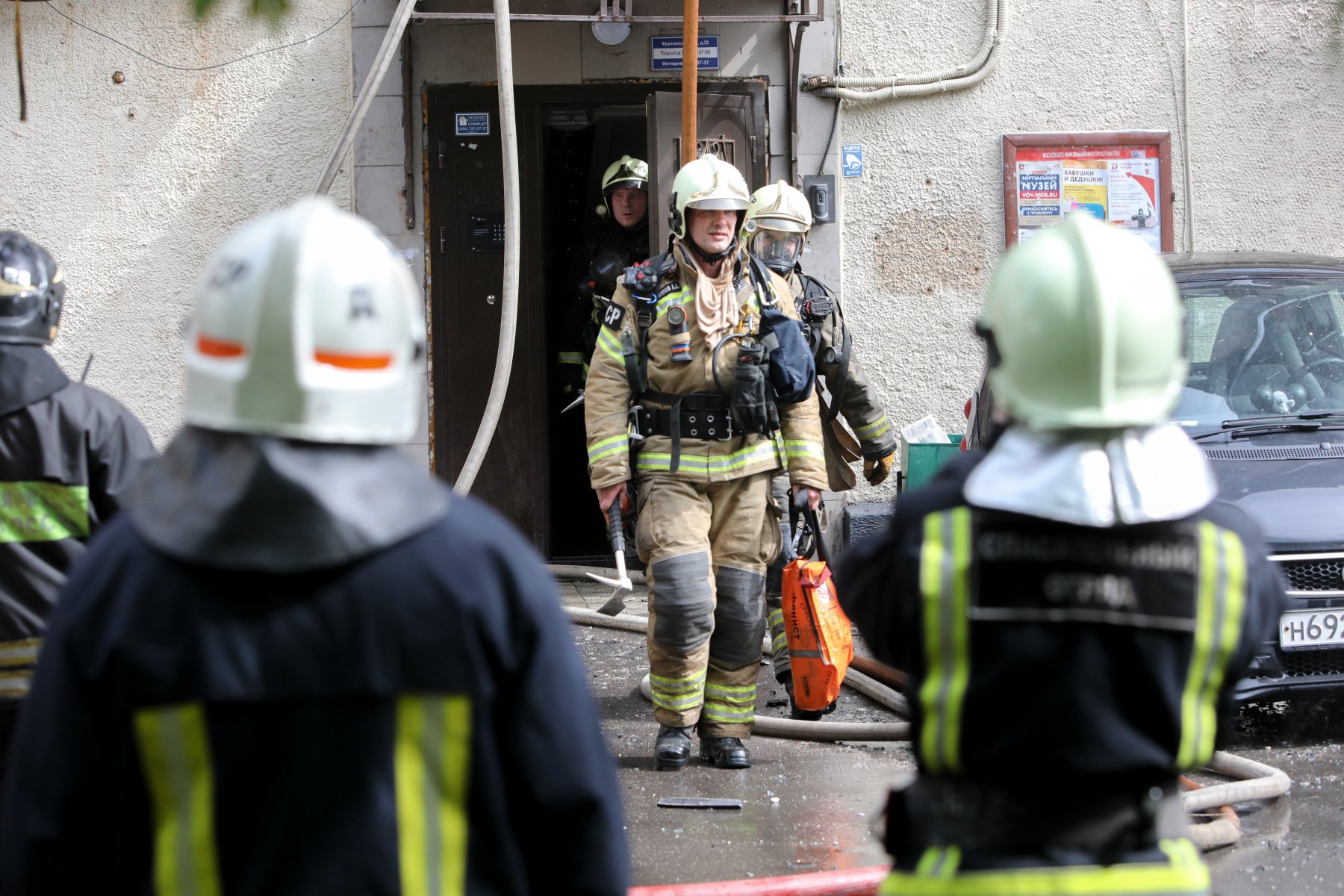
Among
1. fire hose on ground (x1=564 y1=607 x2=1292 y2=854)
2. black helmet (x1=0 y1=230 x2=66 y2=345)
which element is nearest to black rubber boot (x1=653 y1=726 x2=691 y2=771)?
fire hose on ground (x1=564 y1=607 x2=1292 y2=854)

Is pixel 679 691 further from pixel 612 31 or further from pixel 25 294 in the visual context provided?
pixel 612 31

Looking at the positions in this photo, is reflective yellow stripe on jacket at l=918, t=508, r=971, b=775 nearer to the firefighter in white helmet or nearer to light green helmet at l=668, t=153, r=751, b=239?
the firefighter in white helmet

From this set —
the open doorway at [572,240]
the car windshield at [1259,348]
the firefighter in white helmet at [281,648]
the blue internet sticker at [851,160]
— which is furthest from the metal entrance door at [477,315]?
the firefighter in white helmet at [281,648]

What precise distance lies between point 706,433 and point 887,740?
4.20ft

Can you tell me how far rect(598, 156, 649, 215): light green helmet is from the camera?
7863 mm

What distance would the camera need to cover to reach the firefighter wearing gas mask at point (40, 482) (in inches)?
121

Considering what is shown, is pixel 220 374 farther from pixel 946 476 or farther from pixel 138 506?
pixel 946 476

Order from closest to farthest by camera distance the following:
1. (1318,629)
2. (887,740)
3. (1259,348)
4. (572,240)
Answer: (1318,629), (887,740), (1259,348), (572,240)

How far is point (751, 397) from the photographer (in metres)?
4.94

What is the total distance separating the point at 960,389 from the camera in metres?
8.29

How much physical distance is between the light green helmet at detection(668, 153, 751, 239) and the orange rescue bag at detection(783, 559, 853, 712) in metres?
1.26

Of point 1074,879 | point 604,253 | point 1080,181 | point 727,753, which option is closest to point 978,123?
point 1080,181

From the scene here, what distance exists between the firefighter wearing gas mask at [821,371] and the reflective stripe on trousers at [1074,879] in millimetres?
3434

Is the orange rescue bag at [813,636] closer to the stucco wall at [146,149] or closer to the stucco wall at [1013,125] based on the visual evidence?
the stucco wall at [1013,125]
